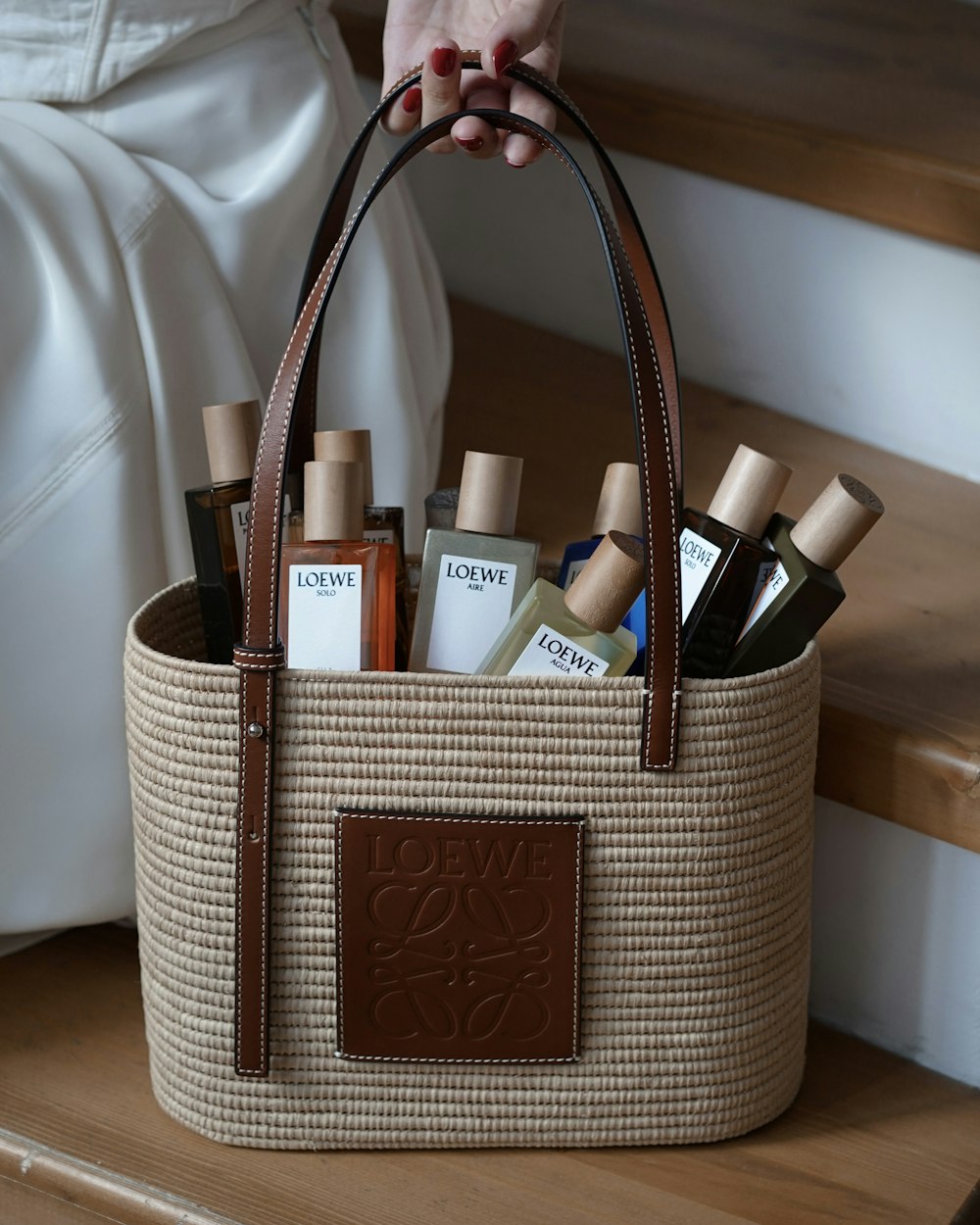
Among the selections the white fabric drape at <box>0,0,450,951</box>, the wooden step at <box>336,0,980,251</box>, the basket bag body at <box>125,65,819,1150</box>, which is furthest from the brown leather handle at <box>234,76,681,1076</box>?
the wooden step at <box>336,0,980,251</box>

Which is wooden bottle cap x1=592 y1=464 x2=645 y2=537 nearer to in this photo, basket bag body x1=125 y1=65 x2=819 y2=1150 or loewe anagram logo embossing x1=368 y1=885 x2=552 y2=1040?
basket bag body x1=125 y1=65 x2=819 y2=1150

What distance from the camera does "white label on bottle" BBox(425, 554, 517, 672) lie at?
2.18 ft

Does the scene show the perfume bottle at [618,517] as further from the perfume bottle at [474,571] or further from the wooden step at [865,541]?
the wooden step at [865,541]

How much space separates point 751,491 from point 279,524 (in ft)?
0.78

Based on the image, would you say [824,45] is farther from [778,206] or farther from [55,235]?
[55,235]

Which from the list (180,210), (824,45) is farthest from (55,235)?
(824,45)

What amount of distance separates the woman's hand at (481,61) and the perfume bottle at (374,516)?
0.16m

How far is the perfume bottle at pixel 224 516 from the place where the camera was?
68 cm

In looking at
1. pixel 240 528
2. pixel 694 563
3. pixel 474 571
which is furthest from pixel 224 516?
pixel 694 563

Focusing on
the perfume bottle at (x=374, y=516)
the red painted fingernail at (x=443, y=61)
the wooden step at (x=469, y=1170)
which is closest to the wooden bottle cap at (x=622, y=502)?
the perfume bottle at (x=374, y=516)

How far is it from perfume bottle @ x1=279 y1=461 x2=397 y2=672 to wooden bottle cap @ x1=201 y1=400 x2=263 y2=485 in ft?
0.15

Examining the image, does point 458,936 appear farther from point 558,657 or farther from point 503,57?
point 503,57

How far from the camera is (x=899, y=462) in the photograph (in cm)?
107

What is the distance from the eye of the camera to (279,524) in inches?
23.7
